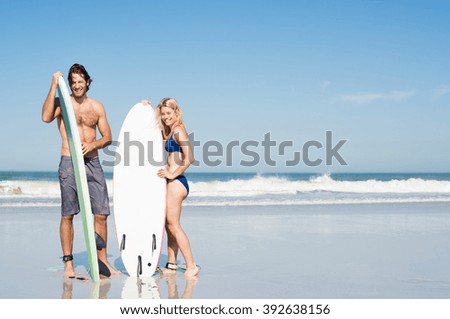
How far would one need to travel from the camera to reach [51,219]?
8688 millimetres

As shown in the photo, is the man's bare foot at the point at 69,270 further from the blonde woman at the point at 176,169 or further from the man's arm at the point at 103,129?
the man's arm at the point at 103,129

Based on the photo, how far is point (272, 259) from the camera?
17.2 ft

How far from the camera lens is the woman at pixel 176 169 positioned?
14.4ft

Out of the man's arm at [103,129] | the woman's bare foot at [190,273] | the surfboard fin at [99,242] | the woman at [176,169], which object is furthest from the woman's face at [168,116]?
the woman's bare foot at [190,273]

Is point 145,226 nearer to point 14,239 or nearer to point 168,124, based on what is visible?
point 168,124

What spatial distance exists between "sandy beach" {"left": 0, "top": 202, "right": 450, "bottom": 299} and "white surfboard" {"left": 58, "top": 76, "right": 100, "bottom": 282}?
0.26m

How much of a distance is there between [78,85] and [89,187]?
91 cm

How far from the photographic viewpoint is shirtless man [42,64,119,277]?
14.2 ft

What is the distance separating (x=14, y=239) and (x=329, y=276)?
4198 mm

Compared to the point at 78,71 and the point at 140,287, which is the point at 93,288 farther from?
the point at 78,71

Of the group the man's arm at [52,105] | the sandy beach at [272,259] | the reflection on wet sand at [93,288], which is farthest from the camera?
the man's arm at [52,105]

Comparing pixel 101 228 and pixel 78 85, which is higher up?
pixel 78 85

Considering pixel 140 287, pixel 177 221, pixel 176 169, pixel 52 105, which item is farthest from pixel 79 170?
pixel 140 287
